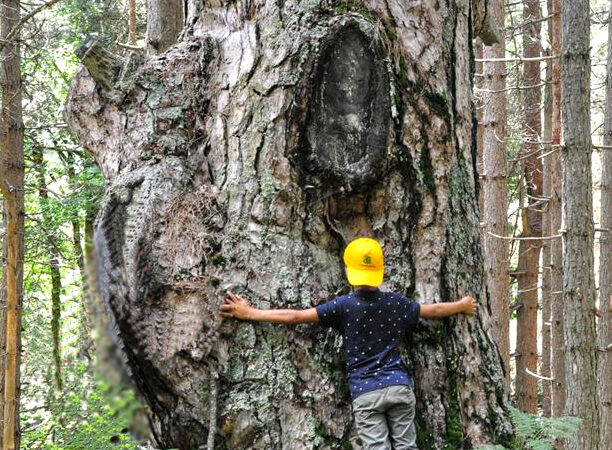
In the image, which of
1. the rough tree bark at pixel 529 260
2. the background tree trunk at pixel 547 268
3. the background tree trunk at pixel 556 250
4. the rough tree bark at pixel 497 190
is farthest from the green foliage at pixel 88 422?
the background tree trunk at pixel 547 268

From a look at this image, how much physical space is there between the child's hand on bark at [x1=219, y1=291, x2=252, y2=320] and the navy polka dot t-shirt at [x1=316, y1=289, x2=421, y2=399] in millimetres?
375

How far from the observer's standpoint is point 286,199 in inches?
140

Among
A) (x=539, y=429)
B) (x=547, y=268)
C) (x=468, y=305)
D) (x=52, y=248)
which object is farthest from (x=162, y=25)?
(x=547, y=268)

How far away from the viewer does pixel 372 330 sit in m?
3.62

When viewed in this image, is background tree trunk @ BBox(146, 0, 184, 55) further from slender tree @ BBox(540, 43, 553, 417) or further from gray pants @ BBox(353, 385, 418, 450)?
slender tree @ BBox(540, 43, 553, 417)

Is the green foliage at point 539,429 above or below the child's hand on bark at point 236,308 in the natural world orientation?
below

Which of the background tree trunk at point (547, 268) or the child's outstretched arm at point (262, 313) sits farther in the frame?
the background tree trunk at point (547, 268)

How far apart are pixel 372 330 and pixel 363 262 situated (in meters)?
0.41

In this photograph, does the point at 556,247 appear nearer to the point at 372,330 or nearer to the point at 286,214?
the point at 372,330

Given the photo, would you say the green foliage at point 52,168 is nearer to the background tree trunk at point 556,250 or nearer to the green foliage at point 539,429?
the green foliage at point 539,429

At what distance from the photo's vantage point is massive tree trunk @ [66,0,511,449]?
346 centimetres

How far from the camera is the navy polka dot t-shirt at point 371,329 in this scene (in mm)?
3525

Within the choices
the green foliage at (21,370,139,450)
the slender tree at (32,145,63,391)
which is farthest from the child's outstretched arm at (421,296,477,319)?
the slender tree at (32,145,63,391)

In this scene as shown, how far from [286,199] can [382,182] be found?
0.53 m
